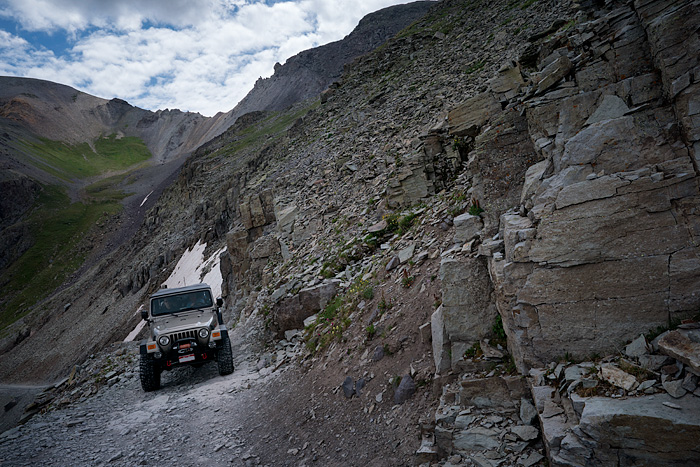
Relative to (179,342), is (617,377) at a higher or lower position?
lower

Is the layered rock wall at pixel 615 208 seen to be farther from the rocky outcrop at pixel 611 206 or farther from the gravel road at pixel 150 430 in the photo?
the gravel road at pixel 150 430

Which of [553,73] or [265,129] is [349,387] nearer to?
[553,73]

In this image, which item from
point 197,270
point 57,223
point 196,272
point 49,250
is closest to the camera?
point 196,272

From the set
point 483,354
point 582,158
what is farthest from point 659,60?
point 483,354

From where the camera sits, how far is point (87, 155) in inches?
6471

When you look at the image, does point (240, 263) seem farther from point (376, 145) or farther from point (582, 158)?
point (582, 158)

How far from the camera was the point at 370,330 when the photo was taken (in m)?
9.26

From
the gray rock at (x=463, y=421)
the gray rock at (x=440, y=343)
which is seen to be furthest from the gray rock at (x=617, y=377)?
the gray rock at (x=440, y=343)

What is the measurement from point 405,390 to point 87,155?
19872 cm

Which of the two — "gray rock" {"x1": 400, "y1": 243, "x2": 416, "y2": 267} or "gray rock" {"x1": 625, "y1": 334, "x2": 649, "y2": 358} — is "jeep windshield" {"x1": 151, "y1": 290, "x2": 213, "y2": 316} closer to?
"gray rock" {"x1": 400, "y1": 243, "x2": 416, "y2": 267}

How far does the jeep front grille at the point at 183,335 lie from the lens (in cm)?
1211

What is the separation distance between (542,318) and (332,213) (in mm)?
14403

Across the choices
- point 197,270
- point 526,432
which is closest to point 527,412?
point 526,432

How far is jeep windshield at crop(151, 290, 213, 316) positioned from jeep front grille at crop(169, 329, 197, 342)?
140 cm
